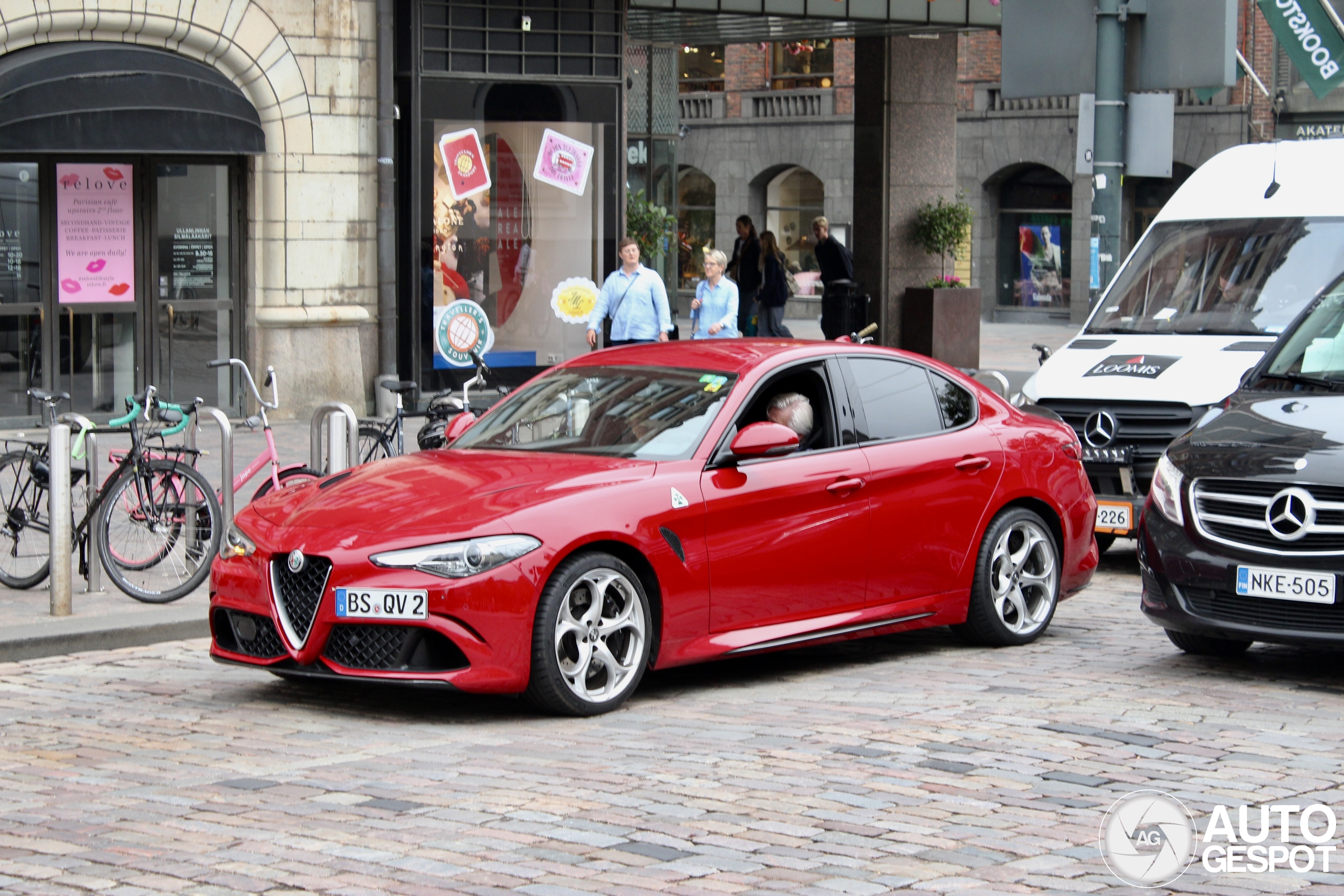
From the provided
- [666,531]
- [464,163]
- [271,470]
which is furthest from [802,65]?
[666,531]

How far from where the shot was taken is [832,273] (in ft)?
77.6

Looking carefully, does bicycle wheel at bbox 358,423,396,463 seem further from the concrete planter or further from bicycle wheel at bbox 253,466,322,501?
the concrete planter

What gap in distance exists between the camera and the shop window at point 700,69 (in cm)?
4406

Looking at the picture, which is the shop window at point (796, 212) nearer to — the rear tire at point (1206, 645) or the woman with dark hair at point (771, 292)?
the woman with dark hair at point (771, 292)

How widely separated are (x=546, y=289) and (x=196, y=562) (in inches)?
417

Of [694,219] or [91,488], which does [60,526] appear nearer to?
[91,488]

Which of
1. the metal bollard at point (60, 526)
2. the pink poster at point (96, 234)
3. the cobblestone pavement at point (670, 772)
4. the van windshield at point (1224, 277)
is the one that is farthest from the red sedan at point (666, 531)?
the pink poster at point (96, 234)

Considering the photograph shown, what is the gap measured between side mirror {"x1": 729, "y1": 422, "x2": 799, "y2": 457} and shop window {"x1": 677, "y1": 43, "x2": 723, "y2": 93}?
37124 mm

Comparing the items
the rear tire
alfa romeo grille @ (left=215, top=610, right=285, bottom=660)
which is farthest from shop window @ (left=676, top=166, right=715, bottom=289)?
alfa romeo grille @ (left=215, top=610, right=285, bottom=660)

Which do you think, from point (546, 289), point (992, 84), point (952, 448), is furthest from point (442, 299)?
point (992, 84)

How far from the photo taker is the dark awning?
15648mm

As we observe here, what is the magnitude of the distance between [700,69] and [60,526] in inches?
1439

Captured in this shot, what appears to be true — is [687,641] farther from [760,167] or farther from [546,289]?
[760,167]

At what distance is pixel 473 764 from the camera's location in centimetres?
649
